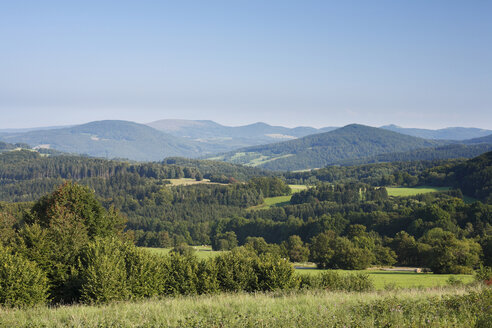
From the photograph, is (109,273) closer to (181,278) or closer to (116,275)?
(116,275)

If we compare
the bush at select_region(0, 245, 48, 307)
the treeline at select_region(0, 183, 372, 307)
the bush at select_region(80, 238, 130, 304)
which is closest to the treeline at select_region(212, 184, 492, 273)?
the treeline at select_region(0, 183, 372, 307)

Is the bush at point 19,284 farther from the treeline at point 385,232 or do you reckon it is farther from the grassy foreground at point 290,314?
the treeline at point 385,232

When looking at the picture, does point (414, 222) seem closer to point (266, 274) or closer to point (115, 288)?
point (266, 274)


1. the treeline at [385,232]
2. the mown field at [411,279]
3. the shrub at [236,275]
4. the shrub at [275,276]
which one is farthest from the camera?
the treeline at [385,232]

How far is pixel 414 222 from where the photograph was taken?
110 meters

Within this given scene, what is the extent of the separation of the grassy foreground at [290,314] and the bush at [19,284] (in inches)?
332

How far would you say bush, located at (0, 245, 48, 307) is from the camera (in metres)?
24.4

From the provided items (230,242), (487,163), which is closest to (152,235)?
(230,242)

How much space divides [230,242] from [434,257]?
85.1 m

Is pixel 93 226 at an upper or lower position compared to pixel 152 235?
upper

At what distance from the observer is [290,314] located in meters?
15.1

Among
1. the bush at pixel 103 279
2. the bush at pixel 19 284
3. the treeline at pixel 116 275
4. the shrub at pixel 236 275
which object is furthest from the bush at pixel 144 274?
the bush at pixel 19 284

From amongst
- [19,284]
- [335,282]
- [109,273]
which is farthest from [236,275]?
[19,284]

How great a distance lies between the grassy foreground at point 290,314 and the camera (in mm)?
13844
